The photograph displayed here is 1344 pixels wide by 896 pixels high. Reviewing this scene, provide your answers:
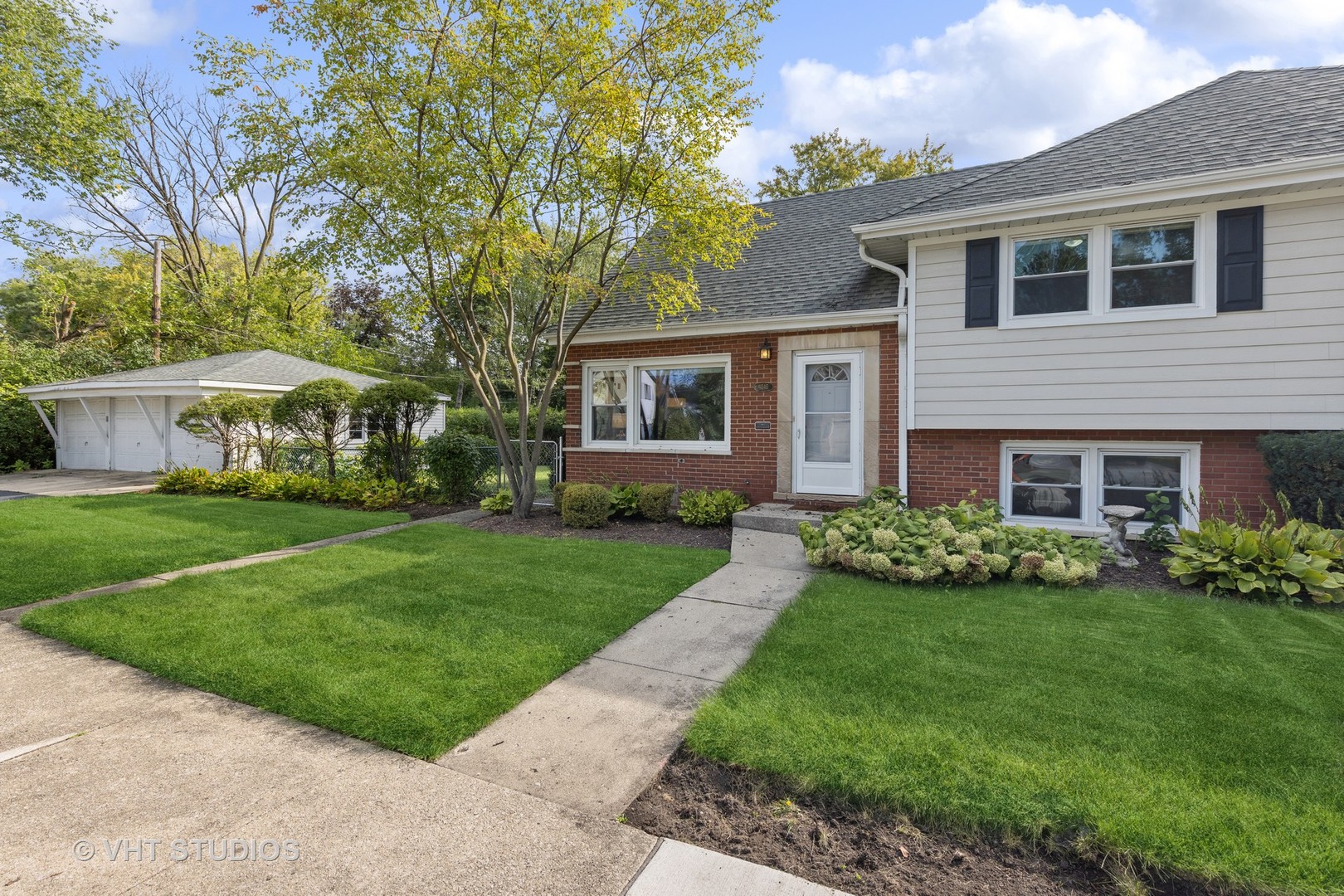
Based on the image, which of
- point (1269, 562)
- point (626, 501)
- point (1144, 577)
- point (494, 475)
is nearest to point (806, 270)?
point (626, 501)

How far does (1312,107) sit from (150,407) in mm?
23069

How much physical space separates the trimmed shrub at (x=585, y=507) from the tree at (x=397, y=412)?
3.86 m

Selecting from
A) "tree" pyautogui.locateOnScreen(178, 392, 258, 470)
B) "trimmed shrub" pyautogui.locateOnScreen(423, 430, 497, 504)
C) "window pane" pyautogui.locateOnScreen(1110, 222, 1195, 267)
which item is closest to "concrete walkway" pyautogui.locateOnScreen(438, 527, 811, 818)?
"window pane" pyautogui.locateOnScreen(1110, 222, 1195, 267)

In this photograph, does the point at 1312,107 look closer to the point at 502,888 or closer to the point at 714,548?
the point at 714,548

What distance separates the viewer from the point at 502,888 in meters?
1.99

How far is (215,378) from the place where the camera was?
15.2 m

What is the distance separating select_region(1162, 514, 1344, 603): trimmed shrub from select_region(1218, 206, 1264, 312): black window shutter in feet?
7.49

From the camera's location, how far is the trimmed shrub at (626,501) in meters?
9.08

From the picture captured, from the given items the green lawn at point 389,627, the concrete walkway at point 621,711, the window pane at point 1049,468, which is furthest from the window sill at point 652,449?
the concrete walkway at point 621,711

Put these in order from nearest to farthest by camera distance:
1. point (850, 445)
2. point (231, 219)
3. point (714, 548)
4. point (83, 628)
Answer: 1. point (83, 628)
2. point (714, 548)
3. point (850, 445)
4. point (231, 219)

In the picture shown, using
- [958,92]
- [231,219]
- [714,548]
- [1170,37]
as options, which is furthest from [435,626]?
[231,219]

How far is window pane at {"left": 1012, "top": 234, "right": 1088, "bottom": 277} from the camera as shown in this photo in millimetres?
6801

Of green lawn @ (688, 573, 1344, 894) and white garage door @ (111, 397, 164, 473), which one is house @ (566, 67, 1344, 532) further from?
white garage door @ (111, 397, 164, 473)

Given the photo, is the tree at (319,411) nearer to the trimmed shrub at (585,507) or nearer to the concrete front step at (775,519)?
the trimmed shrub at (585,507)
